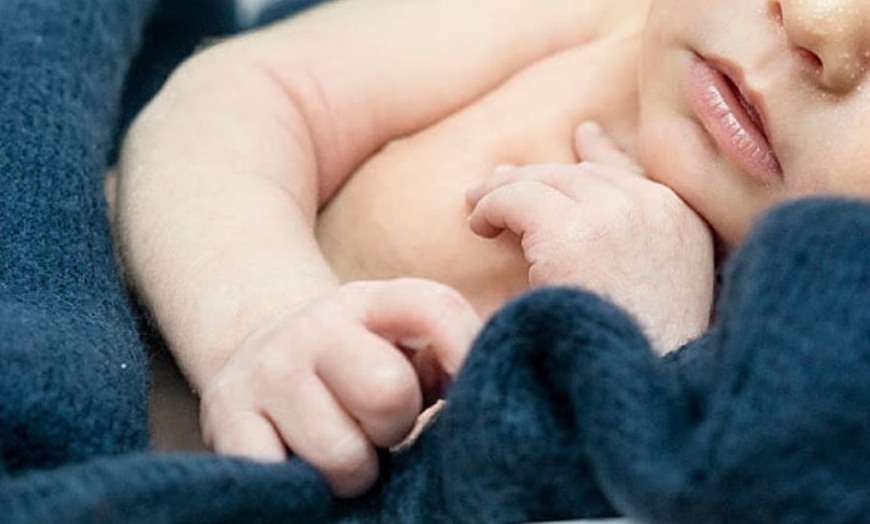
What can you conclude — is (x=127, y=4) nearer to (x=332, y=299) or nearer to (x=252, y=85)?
(x=252, y=85)

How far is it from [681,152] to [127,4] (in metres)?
0.36

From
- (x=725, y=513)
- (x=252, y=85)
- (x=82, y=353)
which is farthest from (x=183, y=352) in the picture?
(x=725, y=513)

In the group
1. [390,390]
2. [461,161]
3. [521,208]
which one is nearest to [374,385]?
[390,390]

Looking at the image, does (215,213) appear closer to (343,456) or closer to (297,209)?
(297,209)

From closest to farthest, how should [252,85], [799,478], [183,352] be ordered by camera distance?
[799,478] < [183,352] < [252,85]

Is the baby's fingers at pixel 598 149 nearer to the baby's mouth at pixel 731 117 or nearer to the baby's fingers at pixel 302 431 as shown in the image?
the baby's mouth at pixel 731 117

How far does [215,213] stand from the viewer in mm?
677

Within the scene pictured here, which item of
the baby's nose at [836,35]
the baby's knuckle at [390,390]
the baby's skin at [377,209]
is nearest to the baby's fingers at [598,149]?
the baby's skin at [377,209]

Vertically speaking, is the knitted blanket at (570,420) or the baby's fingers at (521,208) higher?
the knitted blanket at (570,420)

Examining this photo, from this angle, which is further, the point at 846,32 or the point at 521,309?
the point at 846,32

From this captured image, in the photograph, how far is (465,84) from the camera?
81cm

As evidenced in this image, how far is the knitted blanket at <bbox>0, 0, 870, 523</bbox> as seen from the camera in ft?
1.28

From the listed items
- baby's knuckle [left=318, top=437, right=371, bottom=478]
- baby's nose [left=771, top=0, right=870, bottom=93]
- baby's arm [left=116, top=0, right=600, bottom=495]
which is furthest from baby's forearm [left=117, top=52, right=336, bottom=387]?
baby's nose [left=771, top=0, right=870, bottom=93]

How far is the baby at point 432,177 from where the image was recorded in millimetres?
528
